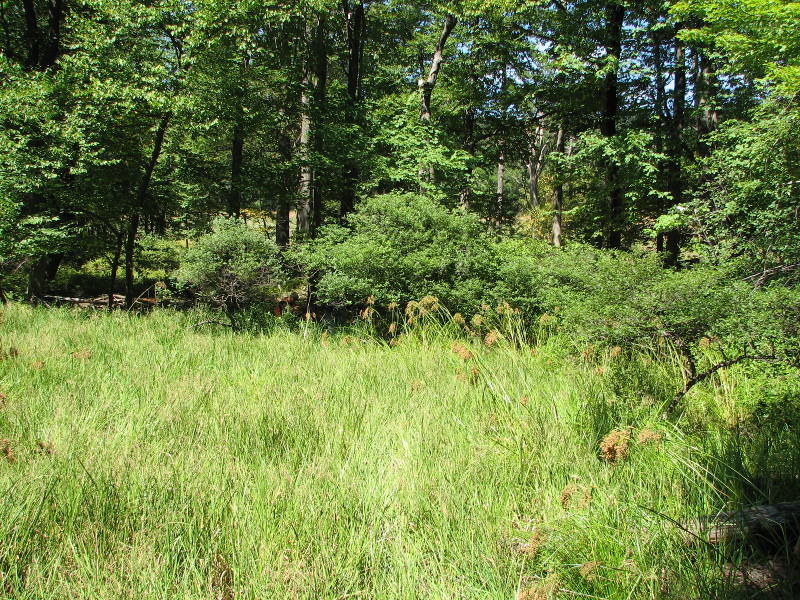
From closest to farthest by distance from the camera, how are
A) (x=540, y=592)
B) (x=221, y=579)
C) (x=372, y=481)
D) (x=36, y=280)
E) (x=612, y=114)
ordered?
(x=540, y=592) → (x=221, y=579) → (x=372, y=481) → (x=36, y=280) → (x=612, y=114)

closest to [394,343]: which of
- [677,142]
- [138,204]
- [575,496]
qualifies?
[575,496]

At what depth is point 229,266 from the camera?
7438 mm

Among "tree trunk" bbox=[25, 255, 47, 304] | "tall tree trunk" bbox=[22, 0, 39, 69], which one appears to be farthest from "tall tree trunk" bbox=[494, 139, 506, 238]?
"tall tree trunk" bbox=[22, 0, 39, 69]

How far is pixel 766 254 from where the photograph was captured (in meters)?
7.40

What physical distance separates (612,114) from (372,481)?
12.6m

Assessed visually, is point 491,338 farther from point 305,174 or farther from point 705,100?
point 705,100

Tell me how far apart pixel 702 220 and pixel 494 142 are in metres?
7.82

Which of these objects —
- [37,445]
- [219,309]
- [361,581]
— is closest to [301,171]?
[219,309]

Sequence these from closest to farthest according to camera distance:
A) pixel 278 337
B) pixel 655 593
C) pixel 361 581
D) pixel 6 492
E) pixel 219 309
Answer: pixel 655 593 → pixel 361 581 → pixel 6 492 → pixel 278 337 → pixel 219 309

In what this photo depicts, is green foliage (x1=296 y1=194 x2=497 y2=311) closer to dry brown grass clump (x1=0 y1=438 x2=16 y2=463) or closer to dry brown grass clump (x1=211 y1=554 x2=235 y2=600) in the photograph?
dry brown grass clump (x1=0 y1=438 x2=16 y2=463)

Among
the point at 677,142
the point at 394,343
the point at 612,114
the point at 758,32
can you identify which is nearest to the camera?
the point at 394,343

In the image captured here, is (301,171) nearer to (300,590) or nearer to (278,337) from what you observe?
(278,337)

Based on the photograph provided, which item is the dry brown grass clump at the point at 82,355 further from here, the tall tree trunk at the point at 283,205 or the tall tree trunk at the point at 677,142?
the tall tree trunk at the point at 677,142

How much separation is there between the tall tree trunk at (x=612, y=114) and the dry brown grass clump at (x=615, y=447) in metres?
10.2
